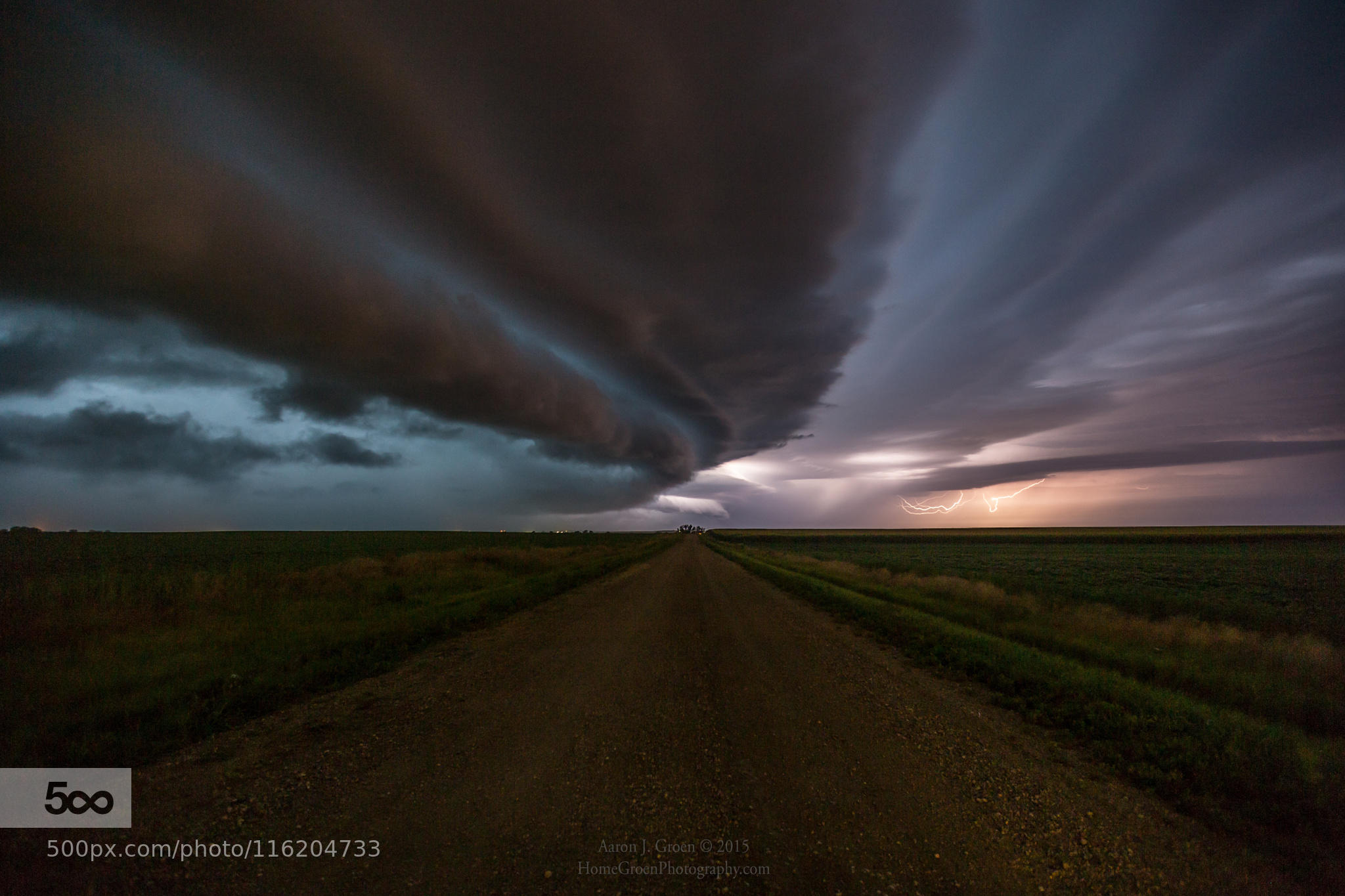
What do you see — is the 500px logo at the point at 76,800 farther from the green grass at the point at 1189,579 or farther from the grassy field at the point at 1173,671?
the green grass at the point at 1189,579

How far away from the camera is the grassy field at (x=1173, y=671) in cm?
479

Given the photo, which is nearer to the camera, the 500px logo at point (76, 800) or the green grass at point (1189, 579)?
the 500px logo at point (76, 800)

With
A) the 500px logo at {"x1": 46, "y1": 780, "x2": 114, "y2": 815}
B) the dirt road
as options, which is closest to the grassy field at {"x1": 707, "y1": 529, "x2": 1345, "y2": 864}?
the dirt road

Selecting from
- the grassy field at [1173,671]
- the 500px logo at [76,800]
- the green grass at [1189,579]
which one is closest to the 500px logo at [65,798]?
the 500px logo at [76,800]

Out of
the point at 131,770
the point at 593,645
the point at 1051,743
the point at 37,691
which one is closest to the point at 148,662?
the point at 37,691

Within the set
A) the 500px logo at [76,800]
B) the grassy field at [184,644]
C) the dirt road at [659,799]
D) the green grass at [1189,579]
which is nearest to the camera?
the dirt road at [659,799]

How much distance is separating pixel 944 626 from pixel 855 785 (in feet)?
30.4

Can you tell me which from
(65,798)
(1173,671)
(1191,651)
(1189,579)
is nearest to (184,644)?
(65,798)

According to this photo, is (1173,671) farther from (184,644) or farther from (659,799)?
(184,644)

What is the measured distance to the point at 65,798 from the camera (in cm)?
442

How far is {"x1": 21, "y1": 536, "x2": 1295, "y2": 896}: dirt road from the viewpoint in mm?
3433

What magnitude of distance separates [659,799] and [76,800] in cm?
526

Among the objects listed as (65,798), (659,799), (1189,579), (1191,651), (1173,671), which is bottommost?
(1189,579)

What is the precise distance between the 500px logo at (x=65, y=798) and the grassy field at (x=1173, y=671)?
9.75m
